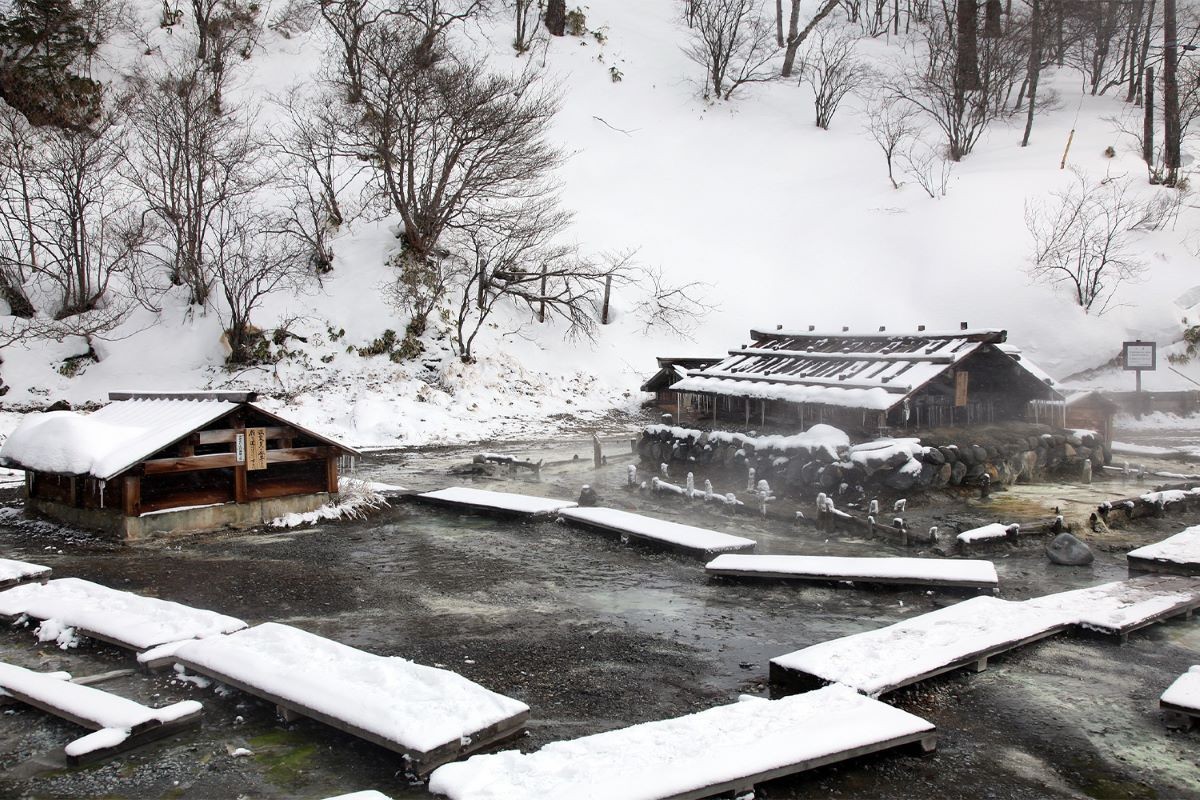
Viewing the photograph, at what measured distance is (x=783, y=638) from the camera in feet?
27.6

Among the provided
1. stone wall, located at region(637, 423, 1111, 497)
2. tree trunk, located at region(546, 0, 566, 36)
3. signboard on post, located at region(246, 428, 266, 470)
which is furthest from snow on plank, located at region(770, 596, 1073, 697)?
tree trunk, located at region(546, 0, 566, 36)

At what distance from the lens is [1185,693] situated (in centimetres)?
632

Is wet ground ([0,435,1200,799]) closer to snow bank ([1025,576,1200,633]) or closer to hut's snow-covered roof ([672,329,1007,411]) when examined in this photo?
snow bank ([1025,576,1200,633])

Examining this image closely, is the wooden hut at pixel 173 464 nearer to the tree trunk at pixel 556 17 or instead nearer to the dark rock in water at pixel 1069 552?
the dark rock in water at pixel 1069 552

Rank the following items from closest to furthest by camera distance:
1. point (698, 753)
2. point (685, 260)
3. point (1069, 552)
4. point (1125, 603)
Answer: point (698, 753) → point (1125, 603) → point (1069, 552) → point (685, 260)

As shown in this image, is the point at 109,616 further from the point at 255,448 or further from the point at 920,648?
the point at 920,648

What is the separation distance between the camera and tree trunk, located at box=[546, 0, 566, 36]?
45031mm

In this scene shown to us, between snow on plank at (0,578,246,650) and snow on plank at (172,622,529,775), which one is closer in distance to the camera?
snow on plank at (172,622,529,775)

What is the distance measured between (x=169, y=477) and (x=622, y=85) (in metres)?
35.7

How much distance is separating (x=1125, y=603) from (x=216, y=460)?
12011 mm

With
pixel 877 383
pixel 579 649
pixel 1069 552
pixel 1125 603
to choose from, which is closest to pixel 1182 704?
pixel 1125 603

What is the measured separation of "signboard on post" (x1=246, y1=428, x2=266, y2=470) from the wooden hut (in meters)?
0.01

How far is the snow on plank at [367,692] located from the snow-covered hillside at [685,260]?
15526mm

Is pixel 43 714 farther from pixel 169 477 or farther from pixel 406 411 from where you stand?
pixel 406 411
